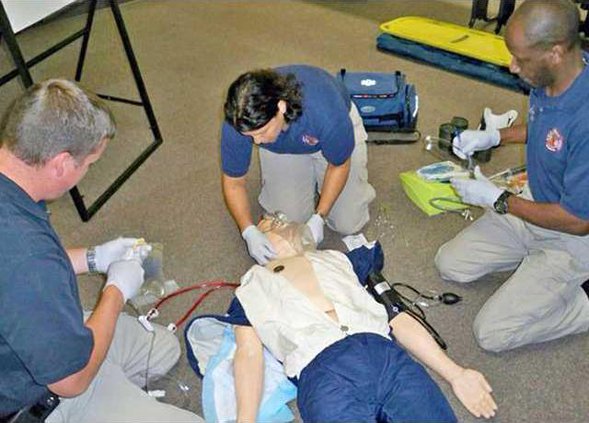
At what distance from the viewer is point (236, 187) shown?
95.3 inches

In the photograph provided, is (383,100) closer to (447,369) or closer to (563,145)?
(563,145)

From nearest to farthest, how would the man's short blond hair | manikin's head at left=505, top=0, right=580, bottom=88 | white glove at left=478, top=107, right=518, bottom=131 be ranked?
the man's short blond hair, manikin's head at left=505, top=0, right=580, bottom=88, white glove at left=478, top=107, right=518, bottom=131

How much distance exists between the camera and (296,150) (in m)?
2.47

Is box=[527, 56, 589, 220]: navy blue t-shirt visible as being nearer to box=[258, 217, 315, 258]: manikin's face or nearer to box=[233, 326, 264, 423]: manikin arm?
box=[258, 217, 315, 258]: manikin's face

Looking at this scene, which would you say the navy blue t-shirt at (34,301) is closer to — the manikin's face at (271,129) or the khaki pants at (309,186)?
the manikin's face at (271,129)

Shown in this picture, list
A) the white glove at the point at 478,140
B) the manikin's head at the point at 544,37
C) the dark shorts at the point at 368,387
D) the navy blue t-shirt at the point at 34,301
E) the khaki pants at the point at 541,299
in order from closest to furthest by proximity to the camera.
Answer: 1. the navy blue t-shirt at the point at 34,301
2. the dark shorts at the point at 368,387
3. the manikin's head at the point at 544,37
4. the khaki pants at the point at 541,299
5. the white glove at the point at 478,140

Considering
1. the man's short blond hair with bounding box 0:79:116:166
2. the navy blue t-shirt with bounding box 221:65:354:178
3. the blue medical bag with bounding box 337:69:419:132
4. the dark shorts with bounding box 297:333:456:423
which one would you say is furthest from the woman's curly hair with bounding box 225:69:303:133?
the blue medical bag with bounding box 337:69:419:132

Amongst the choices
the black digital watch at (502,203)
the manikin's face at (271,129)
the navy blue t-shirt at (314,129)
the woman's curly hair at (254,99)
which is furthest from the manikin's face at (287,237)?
the black digital watch at (502,203)

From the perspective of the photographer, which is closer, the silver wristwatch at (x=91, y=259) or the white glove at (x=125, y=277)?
the white glove at (x=125, y=277)

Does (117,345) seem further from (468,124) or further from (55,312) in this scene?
(468,124)

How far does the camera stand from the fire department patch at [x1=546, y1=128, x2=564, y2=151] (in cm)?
197

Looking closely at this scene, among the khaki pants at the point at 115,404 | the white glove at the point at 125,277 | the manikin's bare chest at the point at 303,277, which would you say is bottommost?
the khaki pants at the point at 115,404

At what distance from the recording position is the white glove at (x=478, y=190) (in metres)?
2.23

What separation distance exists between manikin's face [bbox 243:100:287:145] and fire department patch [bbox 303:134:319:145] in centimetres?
22
